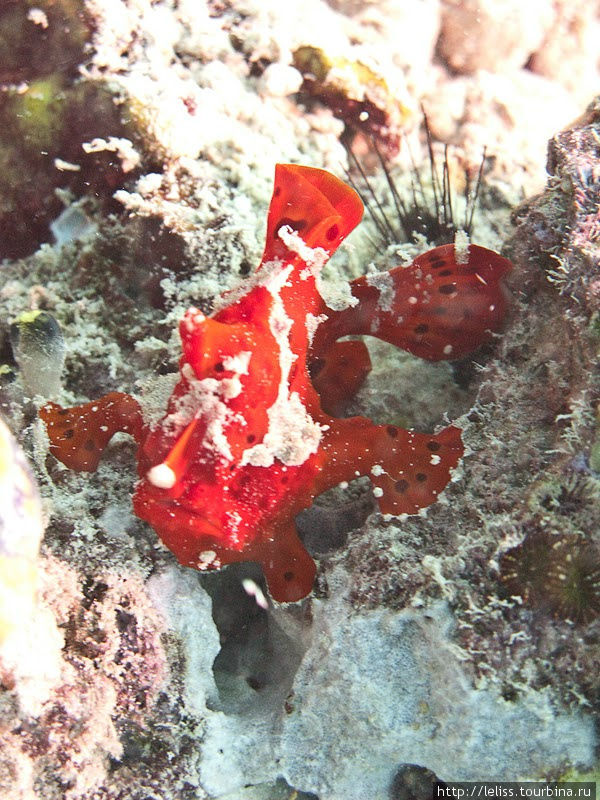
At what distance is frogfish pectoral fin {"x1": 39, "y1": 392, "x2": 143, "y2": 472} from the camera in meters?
2.80

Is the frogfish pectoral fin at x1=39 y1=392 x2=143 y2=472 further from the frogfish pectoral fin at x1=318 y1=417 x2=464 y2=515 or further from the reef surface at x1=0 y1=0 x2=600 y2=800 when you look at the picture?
the frogfish pectoral fin at x1=318 y1=417 x2=464 y2=515

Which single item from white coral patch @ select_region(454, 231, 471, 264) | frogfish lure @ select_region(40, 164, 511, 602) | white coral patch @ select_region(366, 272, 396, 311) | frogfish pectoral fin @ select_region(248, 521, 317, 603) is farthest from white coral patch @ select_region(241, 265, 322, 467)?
white coral patch @ select_region(454, 231, 471, 264)

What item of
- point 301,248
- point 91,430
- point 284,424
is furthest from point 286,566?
point 301,248

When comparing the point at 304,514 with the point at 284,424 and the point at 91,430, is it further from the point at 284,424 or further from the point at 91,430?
the point at 91,430

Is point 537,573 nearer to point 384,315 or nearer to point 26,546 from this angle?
point 384,315

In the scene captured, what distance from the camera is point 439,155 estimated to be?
15.0 feet

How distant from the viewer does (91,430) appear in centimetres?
280

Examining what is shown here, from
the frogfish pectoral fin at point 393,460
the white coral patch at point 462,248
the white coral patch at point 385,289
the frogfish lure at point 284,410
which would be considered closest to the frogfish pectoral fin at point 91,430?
the frogfish lure at point 284,410

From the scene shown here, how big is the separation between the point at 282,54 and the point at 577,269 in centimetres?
247

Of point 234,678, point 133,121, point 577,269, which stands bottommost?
point 234,678

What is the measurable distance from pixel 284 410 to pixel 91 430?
921 millimetres

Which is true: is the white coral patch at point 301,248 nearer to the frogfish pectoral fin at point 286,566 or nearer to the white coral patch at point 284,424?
the white coral patch at point 284,424

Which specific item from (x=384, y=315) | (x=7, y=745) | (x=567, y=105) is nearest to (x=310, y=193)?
(x=384, y=315)

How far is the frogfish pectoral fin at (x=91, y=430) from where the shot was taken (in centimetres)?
280
